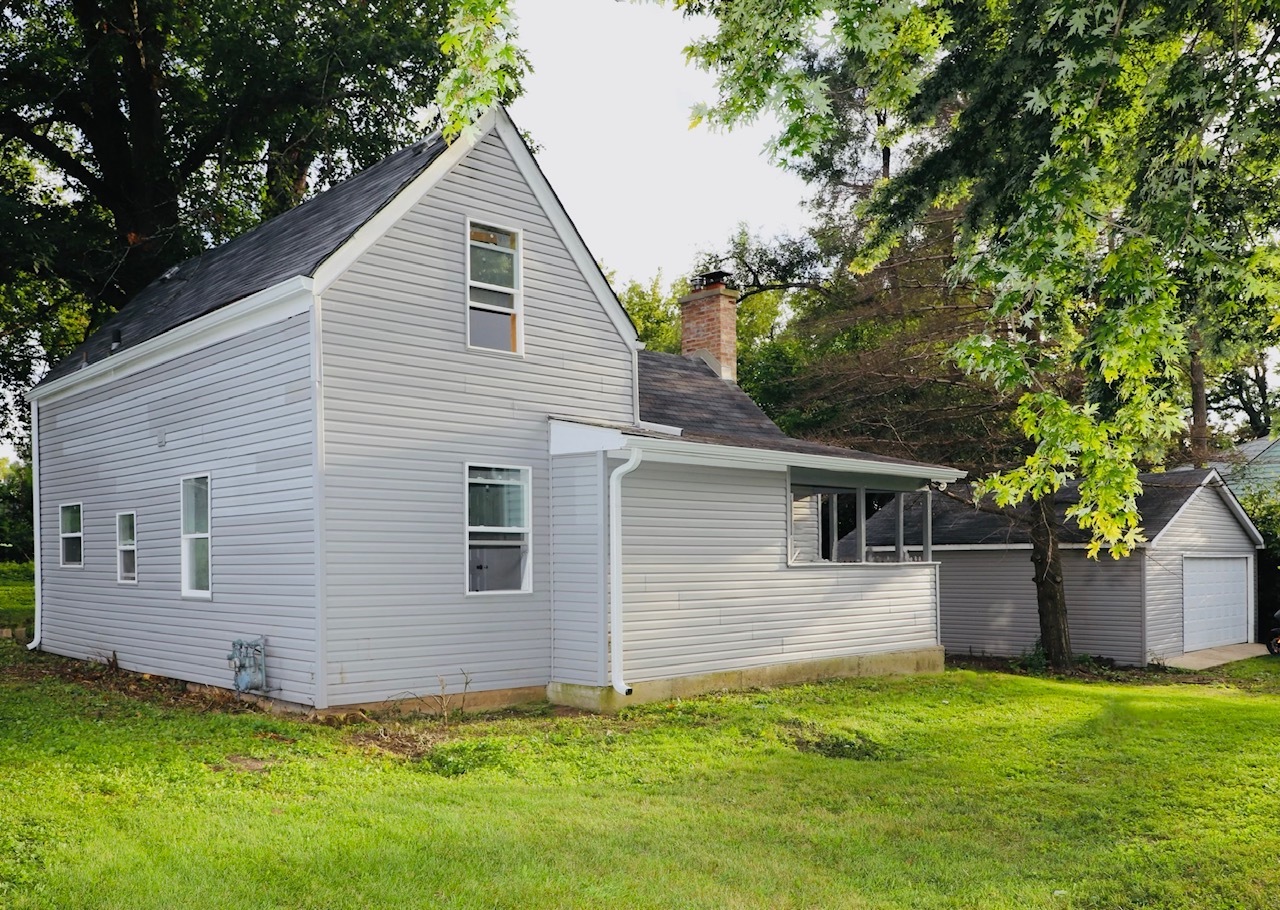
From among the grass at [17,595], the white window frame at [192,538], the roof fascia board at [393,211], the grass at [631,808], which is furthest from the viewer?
the grass at [17,595]

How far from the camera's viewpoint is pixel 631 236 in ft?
159

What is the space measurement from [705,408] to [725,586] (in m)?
4.73

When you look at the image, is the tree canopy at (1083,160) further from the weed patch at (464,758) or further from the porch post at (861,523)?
the porch post at (861,523)

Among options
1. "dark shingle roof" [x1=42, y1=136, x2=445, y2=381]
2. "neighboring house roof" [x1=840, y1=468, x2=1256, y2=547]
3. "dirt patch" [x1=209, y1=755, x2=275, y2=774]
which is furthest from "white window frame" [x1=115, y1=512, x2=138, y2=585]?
"neighboring house roof" [x1=840, y1=468, x2=1256, y2=547]

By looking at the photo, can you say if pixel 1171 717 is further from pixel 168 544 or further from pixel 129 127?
pixel 129 127

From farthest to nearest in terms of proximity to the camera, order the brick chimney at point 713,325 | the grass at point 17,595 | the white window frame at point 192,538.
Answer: the brick chimney at point 713,325 < the grass at point 17,595 < the white window frame at point 192,538

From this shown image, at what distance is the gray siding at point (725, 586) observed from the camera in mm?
13039

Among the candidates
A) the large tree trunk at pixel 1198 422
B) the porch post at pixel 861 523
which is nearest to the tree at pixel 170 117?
the porch post at pixel 861 523

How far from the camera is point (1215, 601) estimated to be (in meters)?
24.6

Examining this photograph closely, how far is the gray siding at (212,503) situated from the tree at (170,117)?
21.6ft

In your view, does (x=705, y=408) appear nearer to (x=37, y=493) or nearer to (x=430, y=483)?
(x=430, y=483)

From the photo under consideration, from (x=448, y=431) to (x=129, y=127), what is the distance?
50.7 feet

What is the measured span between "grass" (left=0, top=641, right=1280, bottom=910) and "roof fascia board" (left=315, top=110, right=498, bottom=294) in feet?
15.5

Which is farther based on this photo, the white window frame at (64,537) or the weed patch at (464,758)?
the white window frame at (64,537)
